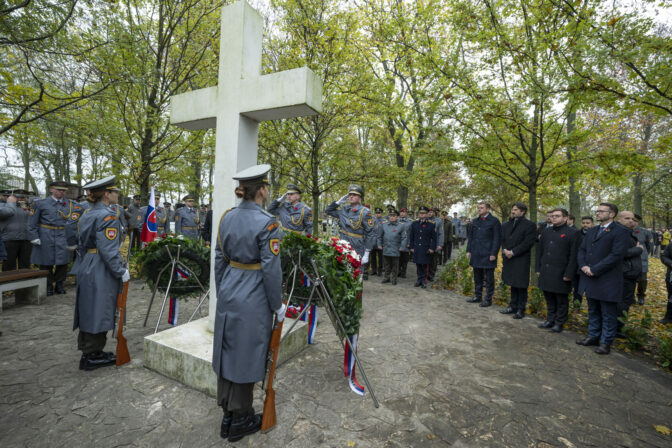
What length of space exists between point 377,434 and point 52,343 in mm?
4449

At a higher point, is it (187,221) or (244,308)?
(187,221)

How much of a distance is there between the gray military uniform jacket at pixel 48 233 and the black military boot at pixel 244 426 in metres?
6.41

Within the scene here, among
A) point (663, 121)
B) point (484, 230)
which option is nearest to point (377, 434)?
point (484, 230)

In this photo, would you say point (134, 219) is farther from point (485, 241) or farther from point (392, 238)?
point (485, 241)

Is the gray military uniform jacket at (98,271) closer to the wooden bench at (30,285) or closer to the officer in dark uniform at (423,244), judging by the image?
the wooden bench at (30,285)

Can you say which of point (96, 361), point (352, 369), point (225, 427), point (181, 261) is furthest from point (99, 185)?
point (352, 369)

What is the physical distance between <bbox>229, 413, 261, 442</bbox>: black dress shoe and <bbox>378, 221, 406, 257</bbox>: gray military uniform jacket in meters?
6.68

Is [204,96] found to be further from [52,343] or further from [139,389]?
[52,343]

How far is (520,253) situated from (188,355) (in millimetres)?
6039

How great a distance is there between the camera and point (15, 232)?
268 inches

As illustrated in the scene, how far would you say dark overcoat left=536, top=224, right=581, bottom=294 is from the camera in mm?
5242

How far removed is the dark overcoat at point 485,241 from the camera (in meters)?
6.63

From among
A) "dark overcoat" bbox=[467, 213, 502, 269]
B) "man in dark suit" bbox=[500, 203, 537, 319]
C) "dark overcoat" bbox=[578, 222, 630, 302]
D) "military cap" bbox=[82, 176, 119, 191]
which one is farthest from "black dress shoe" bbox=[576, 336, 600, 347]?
"military cap" bbox=[82, 176, 119, 191]

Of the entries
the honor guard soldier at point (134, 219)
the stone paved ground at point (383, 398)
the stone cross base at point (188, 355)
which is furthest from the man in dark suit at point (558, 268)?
the honor guard soldier at point (134, 219)
